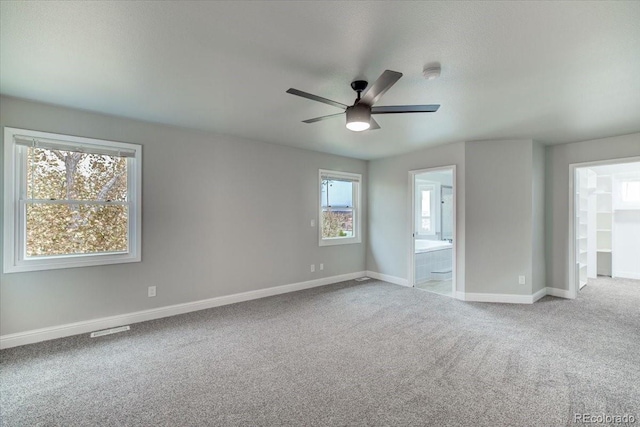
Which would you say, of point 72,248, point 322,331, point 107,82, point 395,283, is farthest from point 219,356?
point 395,283

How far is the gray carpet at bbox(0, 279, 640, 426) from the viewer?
1.98 meters

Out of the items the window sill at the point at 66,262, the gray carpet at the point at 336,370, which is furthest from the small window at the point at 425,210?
the window sill at the point at 66,262

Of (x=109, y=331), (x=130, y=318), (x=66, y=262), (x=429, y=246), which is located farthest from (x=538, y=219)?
(x=66, y=262)

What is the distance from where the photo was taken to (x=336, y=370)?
2.51m

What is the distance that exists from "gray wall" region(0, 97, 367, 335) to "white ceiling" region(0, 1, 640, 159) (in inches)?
12.9

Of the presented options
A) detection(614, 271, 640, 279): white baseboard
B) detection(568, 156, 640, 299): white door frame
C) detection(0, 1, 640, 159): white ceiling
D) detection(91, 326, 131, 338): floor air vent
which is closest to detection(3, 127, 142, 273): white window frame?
detection(0, 1, 640, 159): white ceiling

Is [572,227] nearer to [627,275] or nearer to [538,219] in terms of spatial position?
[538,219]

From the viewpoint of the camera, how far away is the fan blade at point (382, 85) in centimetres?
183

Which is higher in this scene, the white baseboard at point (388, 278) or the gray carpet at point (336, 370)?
the white baseboard at point (388, 278)

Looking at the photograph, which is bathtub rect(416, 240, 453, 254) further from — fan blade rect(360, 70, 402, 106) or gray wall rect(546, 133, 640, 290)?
fan blade rect(360, 70, 402, 106)

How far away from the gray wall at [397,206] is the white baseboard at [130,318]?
5.38 feet

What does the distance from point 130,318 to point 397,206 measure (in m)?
4.46

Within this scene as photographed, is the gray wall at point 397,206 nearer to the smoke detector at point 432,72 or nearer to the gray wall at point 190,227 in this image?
the gray wall at point 190,227

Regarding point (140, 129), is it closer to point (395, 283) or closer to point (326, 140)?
point (326, 140)
